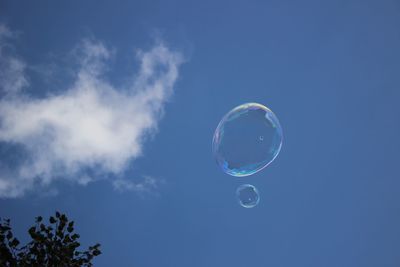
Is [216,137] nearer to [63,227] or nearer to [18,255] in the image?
[63,227]

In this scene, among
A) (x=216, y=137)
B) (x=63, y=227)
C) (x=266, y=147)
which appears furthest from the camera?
(x=216, y=137)

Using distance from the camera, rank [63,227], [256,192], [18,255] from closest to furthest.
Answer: [18,255]
[63,227]
[256,192]

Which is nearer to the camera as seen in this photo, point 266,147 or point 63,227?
point 63,227

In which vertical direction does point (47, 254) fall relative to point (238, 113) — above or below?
below

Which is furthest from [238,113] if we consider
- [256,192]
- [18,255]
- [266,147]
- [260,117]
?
[18,255]

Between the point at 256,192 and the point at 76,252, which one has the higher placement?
the point at 256,192

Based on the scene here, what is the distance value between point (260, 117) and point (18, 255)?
31.1ft

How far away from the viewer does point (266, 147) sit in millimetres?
11469

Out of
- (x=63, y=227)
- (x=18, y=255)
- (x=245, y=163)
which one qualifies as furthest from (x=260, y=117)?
(x=18, y=255)

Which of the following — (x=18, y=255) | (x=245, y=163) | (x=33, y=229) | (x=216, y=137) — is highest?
(x=216, y=137)

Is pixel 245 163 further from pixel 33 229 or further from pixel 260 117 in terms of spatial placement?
pixel 33 229

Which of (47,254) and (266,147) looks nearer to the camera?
(47,254)

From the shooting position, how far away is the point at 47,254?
8062 mm

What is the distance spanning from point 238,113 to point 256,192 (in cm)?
550
